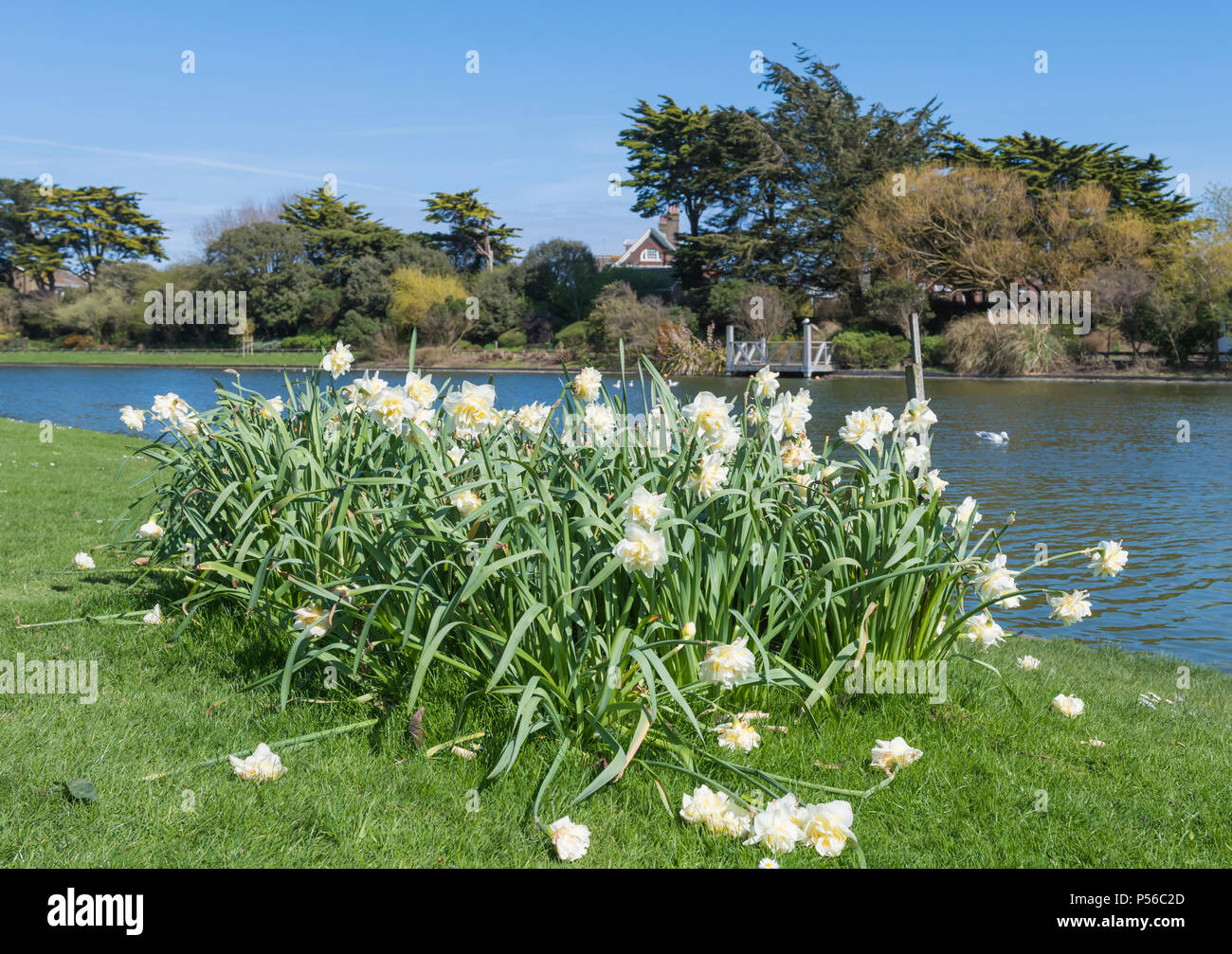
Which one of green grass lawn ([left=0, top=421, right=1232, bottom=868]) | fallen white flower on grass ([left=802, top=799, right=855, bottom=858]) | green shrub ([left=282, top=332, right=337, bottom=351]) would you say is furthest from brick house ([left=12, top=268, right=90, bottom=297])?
fallen white flower on grass ([left=802, top=799, right=855, bottom=858])

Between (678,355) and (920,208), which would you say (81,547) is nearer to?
(678,355)

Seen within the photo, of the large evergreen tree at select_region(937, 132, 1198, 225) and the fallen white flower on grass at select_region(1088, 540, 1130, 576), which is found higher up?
the large evergreen tree at select_region(937, 132, 1198, 225)

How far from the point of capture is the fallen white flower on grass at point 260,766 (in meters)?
2.51

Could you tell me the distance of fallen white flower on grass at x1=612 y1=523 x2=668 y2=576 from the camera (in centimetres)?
243

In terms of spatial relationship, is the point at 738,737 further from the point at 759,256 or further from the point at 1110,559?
the point at 759,256

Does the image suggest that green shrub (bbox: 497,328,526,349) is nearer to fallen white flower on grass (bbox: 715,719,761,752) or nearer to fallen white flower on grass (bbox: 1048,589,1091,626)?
fallen white flower on grass (bbox: 1048,589,1091,626)

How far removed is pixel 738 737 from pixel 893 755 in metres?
0.47

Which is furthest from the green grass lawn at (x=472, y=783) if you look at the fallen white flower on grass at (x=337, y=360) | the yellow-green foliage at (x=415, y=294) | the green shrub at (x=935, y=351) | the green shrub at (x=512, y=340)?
the yellow-green foliage at (x=415, y=294)

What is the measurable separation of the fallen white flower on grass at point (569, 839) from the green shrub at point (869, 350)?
33.4m

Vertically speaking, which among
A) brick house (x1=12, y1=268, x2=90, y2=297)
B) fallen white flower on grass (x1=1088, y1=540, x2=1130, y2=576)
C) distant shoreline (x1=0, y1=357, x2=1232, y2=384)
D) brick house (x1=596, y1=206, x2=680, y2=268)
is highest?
brick house (x1=596, y1=206, x2=680, y2=268)

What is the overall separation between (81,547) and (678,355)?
30.2 meters

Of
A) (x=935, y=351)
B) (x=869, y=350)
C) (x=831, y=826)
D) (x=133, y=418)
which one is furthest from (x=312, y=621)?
(x=869, y=350)

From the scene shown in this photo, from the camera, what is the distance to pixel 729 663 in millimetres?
2531

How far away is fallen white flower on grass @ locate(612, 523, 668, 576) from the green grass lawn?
2.17ft
